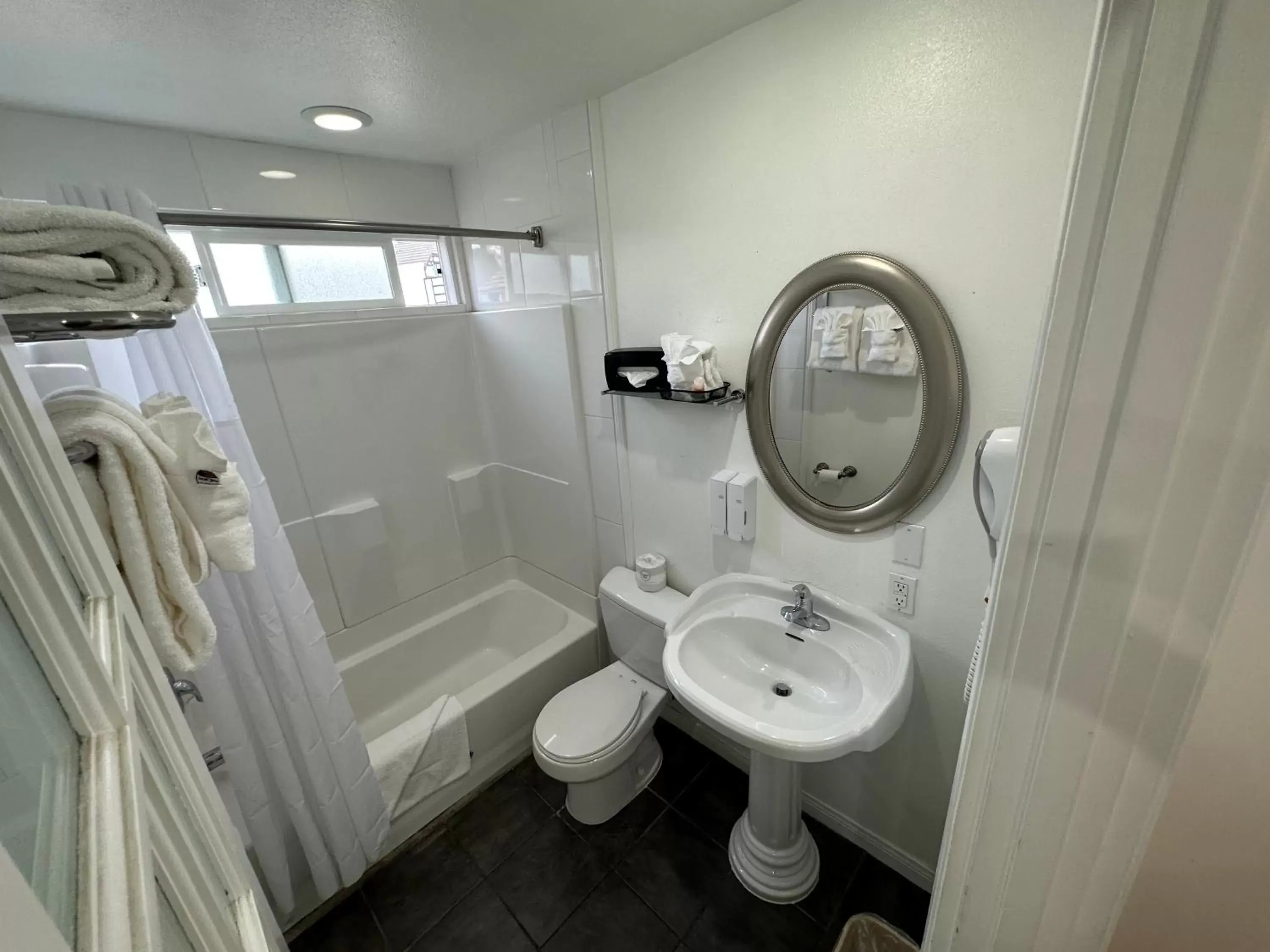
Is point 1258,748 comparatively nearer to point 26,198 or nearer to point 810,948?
point 810,948

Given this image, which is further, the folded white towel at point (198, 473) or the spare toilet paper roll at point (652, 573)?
the spare toilet paper roll at point (652, 573)

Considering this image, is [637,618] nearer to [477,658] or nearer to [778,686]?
[778,686]

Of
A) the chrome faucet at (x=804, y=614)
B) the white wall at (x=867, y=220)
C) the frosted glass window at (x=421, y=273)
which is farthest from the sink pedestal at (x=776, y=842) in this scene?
the frosted glass window at (x=421, y=273)

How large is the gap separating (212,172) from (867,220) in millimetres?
1881

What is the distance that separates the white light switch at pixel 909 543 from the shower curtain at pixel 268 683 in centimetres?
145

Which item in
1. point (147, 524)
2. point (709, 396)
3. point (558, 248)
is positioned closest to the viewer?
point (147, 524)

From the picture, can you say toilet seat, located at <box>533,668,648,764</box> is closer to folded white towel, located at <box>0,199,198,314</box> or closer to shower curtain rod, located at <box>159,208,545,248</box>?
folded white towel, located at <box>0,199,198,314</box>

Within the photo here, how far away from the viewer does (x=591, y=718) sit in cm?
162

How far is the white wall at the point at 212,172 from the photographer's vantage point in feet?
4.20

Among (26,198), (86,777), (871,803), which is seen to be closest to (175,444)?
(86,777)

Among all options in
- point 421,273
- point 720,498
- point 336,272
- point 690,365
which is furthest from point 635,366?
point 336,272

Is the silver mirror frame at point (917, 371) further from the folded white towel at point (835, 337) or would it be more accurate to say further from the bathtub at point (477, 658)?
the bathtub at point (477, 658)

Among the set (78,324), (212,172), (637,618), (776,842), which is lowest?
(776,842)

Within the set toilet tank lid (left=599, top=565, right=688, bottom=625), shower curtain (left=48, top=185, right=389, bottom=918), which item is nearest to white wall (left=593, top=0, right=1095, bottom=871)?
toilet tank lid (left=599, top=565, right=688, bottom=625)
